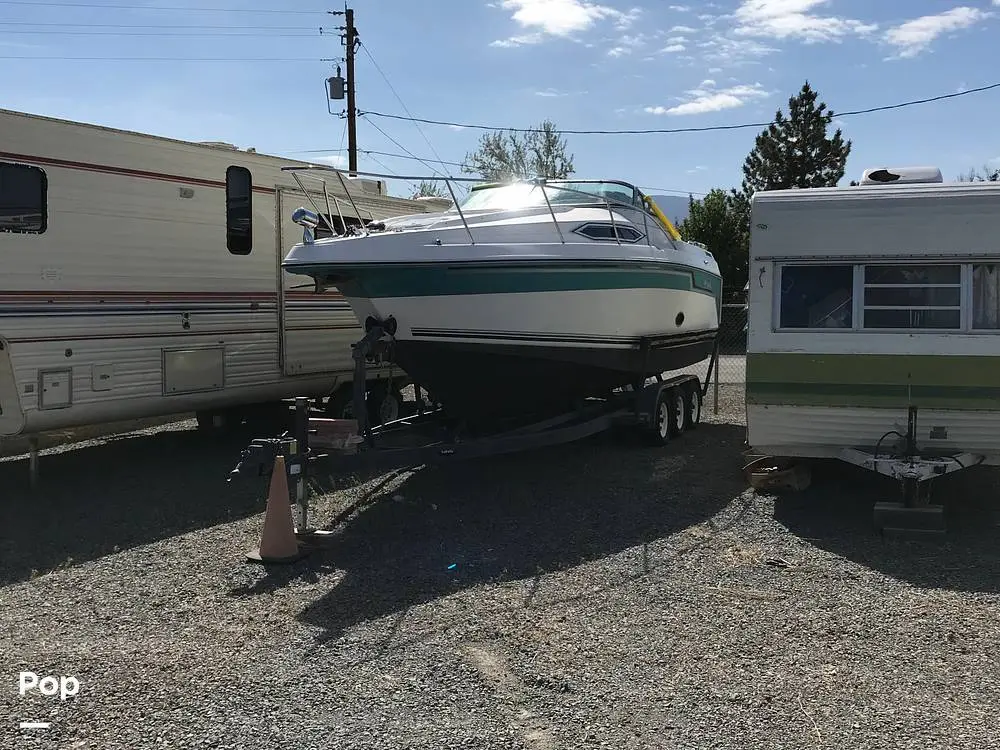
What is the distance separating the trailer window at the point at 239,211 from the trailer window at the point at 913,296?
5.78 metres

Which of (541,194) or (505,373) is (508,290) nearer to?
(505,373)

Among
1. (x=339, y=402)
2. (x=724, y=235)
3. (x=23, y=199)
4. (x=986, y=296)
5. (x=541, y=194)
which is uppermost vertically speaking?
(x=724, y=235)

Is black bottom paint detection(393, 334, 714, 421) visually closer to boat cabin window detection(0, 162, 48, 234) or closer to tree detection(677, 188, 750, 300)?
boat cabin window detection(0, 162, 48, 234)

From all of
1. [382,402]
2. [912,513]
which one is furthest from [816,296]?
[382,402]

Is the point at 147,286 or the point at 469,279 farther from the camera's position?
the point at 147,286

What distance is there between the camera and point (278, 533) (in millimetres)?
5719

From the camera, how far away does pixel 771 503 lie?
7051mm

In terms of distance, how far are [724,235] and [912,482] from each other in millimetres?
21415

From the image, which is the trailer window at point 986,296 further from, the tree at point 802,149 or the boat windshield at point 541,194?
the tree at point 802,149

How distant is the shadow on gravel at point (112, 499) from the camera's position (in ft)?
20.2

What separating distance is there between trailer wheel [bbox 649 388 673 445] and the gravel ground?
1.17m

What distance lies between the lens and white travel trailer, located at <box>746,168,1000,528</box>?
6383 mm

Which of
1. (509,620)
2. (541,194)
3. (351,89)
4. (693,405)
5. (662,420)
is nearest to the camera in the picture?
(509,620)

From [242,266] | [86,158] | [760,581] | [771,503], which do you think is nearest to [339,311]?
[242,266]
